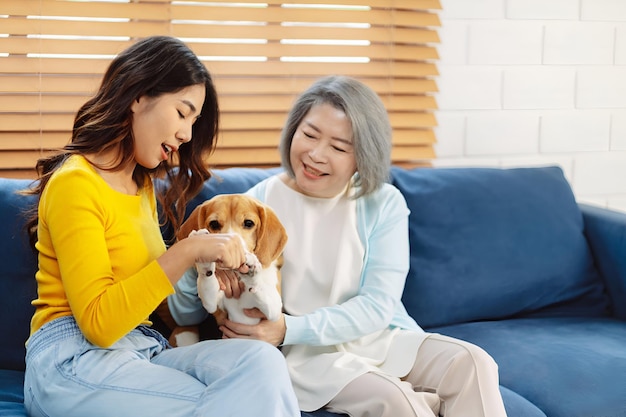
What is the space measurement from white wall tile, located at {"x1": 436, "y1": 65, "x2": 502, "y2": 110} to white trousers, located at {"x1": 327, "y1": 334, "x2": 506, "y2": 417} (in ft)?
3.91

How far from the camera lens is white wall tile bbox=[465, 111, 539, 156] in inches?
112

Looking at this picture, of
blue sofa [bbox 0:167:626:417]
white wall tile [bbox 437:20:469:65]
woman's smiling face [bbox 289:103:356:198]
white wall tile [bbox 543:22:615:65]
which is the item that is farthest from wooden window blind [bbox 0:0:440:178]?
woman's smiling face [bbox 289:103:356:198]

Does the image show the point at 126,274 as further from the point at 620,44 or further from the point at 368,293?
the point at 620,44

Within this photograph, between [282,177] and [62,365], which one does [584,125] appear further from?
[62,365]

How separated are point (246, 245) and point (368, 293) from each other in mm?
379

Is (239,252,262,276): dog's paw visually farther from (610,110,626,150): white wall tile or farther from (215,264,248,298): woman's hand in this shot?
(610,110,626,150): white wall tile

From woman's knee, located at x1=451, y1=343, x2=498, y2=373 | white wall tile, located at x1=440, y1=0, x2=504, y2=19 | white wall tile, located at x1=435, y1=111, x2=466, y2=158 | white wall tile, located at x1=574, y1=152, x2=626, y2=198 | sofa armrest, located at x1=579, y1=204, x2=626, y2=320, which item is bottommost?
woman's knee, located at x1=451, y1=343, x2=498, y2=373

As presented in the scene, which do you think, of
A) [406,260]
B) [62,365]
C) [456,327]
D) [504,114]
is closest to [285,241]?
[406,260]

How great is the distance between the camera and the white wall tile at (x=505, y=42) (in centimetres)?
279

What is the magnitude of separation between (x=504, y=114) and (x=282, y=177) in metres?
1.15

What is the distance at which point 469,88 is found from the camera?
2807 millimetres

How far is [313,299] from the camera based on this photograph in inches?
75.7

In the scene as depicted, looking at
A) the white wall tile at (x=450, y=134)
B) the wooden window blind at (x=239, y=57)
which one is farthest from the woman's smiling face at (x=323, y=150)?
the white wall tile at (x=450, y=134)

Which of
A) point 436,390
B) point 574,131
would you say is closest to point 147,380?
point 436,390
